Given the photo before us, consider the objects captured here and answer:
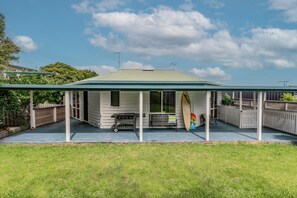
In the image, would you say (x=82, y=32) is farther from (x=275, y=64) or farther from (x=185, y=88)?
(x=275, y=64)

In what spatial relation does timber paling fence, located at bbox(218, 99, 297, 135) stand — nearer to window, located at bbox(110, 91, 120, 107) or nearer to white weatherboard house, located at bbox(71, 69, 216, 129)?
white weatherboard house, located at bbox(71, 69, 216, 129)

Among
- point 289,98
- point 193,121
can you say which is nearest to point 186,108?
point 193,121

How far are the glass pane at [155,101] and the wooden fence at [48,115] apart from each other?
21.1 ft

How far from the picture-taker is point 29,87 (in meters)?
9.11

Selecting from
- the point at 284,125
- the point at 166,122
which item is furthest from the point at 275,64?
the point at 166,122

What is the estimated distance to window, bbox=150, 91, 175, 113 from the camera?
1238 centimetres

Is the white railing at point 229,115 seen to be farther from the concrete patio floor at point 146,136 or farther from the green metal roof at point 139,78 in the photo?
the green metal roof at point 139,78

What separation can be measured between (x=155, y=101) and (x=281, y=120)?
6.50 m

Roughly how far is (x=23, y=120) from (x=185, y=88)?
8.79 meters

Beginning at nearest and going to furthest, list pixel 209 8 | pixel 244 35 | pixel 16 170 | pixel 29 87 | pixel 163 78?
pixel 16 170 → pixel 29 87 → pixel 163 78 → pixel 209 8 → pixel 244 35

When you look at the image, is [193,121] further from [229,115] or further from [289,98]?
[289,98]

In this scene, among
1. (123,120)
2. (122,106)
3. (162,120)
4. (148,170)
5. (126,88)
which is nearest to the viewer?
(148,170)

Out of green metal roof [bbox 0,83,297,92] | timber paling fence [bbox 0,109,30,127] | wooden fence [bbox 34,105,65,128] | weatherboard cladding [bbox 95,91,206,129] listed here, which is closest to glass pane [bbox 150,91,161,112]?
weatherboard cladding [bbox 95,91,206,129]

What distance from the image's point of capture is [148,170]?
20.8ft
